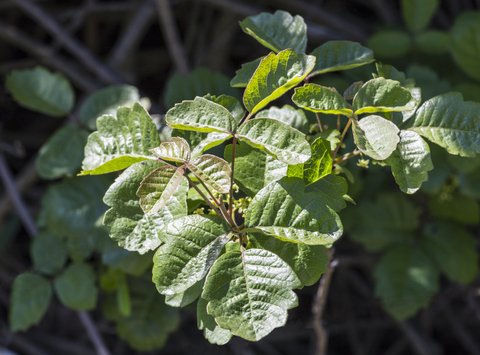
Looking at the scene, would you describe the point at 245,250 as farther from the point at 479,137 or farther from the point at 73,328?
the point at 73,328

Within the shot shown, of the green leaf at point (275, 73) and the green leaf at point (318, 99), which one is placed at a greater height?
the green leaf at point (275, 73)

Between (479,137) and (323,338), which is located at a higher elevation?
(479,137)

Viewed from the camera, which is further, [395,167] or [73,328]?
[73,328]

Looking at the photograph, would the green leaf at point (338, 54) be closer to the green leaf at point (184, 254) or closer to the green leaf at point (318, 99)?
the green leaf at point (318, 99)

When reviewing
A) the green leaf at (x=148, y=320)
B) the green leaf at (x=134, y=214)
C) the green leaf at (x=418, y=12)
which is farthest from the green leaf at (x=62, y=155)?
the green leaf at (x=418, y=12)

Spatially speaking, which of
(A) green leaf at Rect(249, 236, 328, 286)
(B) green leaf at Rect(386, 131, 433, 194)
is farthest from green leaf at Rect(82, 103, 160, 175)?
(B) green leaf at Rect(386, 131, 433, 194)

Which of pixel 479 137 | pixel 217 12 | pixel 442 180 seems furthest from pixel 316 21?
pixel 479 137
